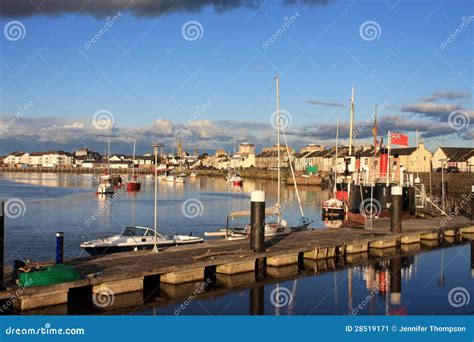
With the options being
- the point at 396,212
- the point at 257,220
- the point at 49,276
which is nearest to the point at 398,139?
the point at 396,212

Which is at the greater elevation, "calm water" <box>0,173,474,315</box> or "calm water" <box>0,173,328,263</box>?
"calm water" <box>0,173,328,263</box>

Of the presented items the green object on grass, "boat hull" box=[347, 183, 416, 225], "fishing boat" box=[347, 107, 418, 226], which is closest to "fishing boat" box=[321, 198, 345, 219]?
"fishing boat" box=[347, 107, 418, 226]

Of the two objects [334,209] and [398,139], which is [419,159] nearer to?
[334,209]

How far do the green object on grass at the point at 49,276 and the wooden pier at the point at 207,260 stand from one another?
35 cm

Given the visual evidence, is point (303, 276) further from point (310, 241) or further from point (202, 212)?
point (202, 212)

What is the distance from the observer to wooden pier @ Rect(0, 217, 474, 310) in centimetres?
1898

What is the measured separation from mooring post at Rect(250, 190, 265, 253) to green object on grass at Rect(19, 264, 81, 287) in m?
8.02

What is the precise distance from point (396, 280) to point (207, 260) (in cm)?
896

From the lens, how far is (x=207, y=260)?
934 inches

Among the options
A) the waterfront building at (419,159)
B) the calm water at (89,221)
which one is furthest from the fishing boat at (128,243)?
the waterfront building at (419,159)

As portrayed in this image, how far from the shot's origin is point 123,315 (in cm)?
1920

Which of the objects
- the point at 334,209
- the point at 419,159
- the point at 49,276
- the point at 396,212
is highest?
the point at 419,159

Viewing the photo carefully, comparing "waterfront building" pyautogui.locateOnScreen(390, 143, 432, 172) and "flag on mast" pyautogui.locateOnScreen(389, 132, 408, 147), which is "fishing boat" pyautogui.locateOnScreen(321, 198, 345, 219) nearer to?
"flag on mast" pyautogui.locateOnScreen(389, 132, 408, 147)
